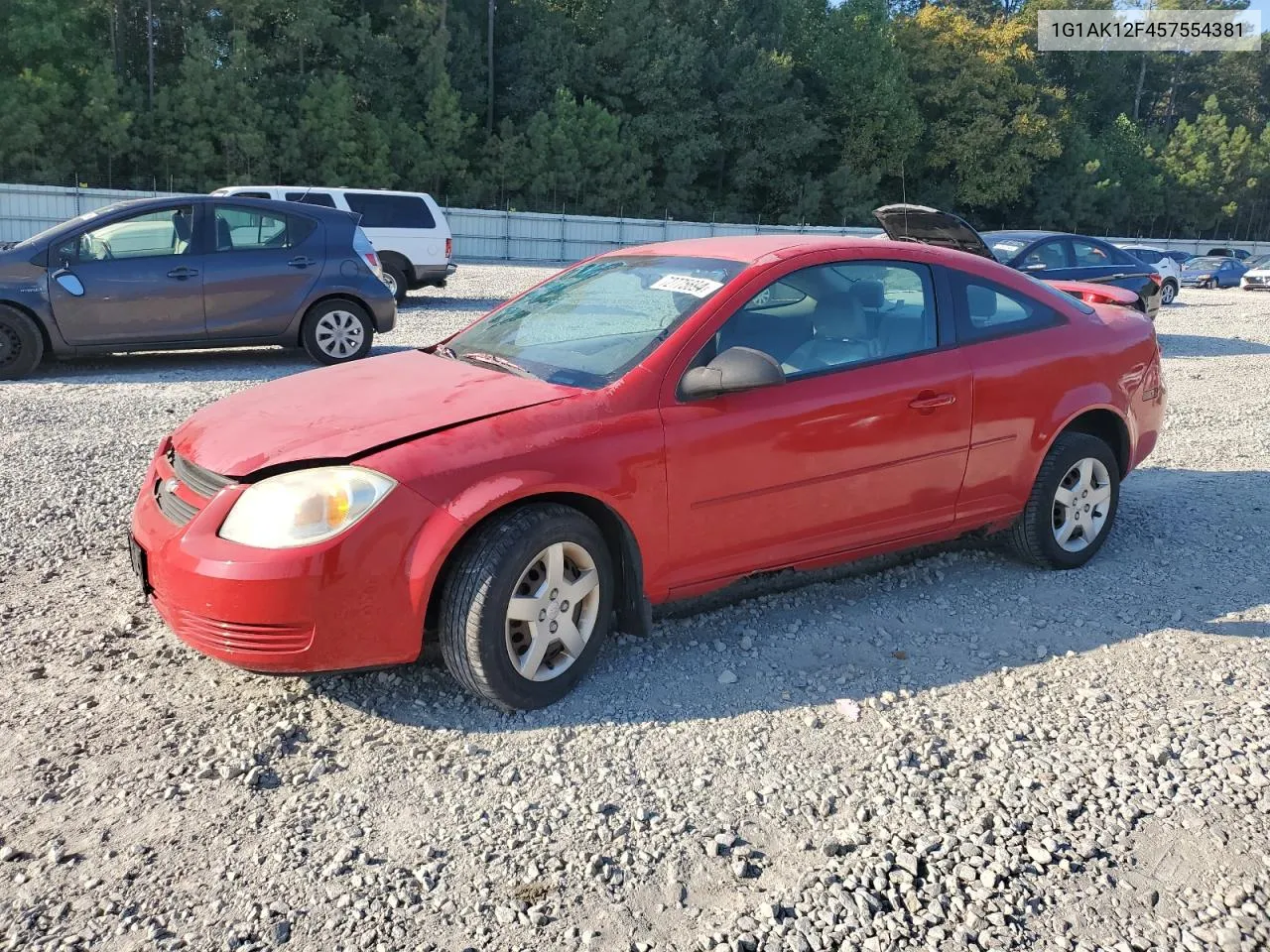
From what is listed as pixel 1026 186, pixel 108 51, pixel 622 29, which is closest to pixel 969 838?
pixel 108 51

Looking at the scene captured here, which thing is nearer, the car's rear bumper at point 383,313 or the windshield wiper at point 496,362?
the windshield wiper at point 496,362

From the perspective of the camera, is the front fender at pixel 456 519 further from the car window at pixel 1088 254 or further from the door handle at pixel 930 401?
the car window at pixel 1088 254

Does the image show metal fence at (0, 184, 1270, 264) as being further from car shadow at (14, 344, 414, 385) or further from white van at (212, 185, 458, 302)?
car shadow at (14, 344, 414, 385)

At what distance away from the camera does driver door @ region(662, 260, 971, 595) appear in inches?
150

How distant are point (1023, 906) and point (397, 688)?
2.11m

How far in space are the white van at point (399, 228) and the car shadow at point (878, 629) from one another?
13286 mm

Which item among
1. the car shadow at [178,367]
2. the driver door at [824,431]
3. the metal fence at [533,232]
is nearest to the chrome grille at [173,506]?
the driver door at [824,431]

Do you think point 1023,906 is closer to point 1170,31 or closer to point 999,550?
point 999,550

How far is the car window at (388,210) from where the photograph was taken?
1677 cm

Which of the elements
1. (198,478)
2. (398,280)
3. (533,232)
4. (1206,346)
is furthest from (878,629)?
(533,232)

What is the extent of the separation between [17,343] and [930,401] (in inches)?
321

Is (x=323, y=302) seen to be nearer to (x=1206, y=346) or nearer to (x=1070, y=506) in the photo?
(x=1070, y=506)

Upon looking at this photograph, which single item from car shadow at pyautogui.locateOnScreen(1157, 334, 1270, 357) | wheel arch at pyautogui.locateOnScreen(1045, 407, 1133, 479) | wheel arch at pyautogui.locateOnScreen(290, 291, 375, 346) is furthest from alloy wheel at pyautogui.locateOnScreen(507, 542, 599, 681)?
car shadow at pyautogui.locateOnScreen(1157, 334, 1270, 357)

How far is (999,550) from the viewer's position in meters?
5.23
